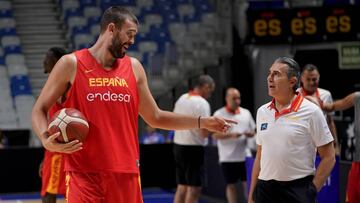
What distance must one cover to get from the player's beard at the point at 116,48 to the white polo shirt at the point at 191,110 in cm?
579

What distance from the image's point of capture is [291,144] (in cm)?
552

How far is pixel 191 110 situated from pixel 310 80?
251 centimetres

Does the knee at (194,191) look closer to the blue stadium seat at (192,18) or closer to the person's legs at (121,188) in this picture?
the person's legs at (121,188)

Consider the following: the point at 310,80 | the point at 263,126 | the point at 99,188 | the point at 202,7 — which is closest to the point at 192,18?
the point at 202,7

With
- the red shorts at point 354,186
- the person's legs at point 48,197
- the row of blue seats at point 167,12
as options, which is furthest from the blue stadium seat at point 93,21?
the red shorts at point 354,186

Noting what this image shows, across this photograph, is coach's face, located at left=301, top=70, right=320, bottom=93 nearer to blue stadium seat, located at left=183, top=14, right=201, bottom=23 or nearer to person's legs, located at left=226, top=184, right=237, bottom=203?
person's legs, located at left=226, top=184, right=237, bottom=203

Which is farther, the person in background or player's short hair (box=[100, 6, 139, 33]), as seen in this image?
the person in background

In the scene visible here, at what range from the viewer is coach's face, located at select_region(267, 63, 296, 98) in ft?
18.4

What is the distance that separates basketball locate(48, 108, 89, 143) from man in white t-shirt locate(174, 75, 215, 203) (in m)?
6.08

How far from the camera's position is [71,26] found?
19328 millimetres

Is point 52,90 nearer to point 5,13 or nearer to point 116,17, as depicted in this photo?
point 116,17

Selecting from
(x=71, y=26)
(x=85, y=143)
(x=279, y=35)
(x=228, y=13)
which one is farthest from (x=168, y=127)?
(x=71, y=26)

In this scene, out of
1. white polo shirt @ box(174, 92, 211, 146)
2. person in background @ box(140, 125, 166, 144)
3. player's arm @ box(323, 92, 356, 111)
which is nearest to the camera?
player's arm @ box(323, 92, 356, 111)

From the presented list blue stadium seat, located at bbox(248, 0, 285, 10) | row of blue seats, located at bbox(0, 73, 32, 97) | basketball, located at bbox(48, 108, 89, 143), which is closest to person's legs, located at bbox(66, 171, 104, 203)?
basketball, located at bbox(48, 108, 89, 143)
